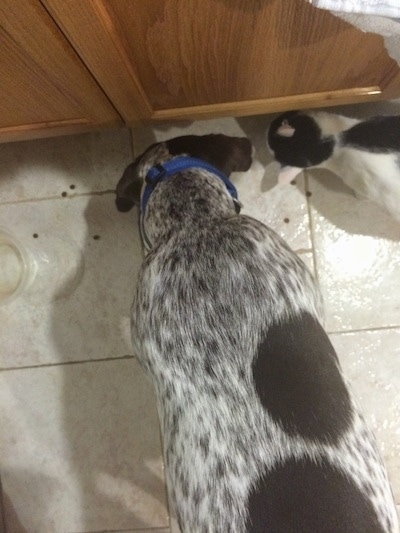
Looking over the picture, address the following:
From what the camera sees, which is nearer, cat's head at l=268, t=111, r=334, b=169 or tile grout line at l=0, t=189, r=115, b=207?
cat's head at l=268, t=111, r=334, b=169

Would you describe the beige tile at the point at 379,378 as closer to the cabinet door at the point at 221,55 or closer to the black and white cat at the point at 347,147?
the black and white cat at the point at 347,147

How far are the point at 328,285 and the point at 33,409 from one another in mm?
1190

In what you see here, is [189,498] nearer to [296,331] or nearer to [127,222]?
[296,331]

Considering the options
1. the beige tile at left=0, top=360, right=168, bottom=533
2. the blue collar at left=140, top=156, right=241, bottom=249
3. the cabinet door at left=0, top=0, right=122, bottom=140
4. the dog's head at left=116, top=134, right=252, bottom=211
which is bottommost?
the beige tile at left=0, top=360, right=168, bottom=533

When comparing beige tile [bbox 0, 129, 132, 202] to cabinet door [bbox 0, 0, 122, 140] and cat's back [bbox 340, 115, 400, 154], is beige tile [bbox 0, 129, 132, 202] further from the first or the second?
cat's back [bbox 340, 115, 400, 154]

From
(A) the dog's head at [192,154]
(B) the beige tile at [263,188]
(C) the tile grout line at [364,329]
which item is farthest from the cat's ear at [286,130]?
(C) the tile grout line at [364,329]

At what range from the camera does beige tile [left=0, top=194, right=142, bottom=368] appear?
2.04 metres

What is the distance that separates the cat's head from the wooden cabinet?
80 millimetres

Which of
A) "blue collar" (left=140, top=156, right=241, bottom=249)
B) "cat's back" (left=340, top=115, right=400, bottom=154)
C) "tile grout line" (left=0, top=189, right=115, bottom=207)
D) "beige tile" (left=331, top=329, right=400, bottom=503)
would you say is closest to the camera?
"blue collar" (left=140, top=156, right=241, bottom=249)

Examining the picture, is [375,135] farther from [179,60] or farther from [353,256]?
[179,60]

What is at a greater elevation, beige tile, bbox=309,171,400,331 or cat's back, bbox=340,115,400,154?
cat's back, bbox=340,115,400,154

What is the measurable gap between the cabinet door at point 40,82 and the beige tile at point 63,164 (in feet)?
0.83

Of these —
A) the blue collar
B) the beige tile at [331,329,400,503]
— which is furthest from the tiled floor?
the blue collar

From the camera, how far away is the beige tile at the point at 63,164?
2.07 m
